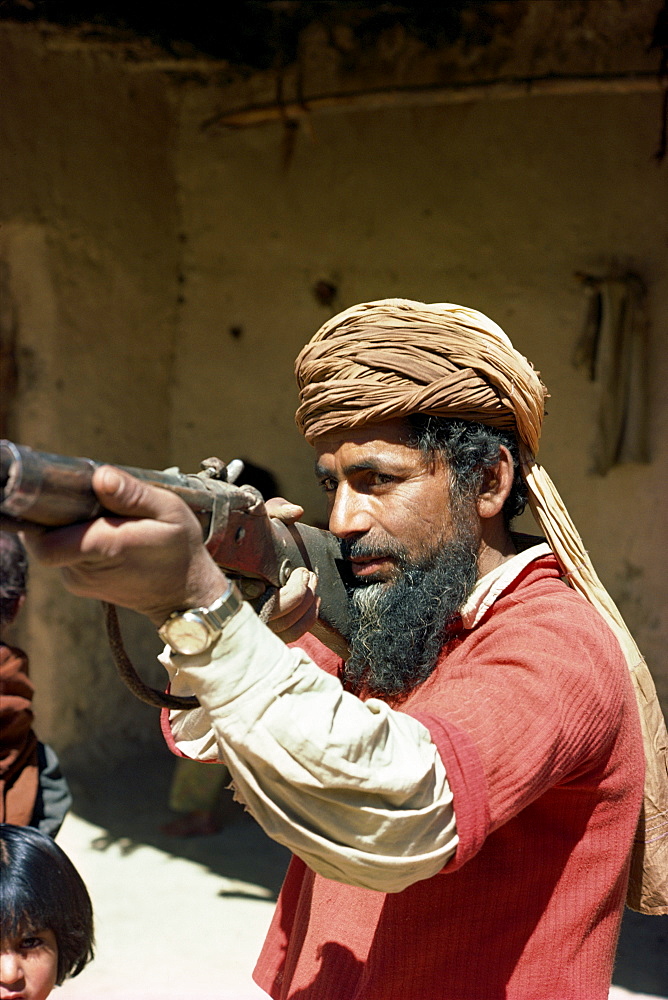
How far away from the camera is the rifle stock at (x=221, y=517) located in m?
1.12

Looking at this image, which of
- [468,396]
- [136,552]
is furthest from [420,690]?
[136,552]

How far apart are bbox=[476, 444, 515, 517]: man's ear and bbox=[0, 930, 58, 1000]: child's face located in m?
1.49

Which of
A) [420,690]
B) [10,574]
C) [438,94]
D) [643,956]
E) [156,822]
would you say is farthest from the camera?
[156,822]

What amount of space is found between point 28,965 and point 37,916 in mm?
108

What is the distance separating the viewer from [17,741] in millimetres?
3357

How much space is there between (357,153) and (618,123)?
4.91 ft

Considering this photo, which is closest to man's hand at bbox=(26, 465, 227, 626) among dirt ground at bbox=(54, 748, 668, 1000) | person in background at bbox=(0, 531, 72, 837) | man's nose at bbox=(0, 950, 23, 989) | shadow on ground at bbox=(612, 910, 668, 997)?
man's nose at bbox=(0, 950, 23, 989)

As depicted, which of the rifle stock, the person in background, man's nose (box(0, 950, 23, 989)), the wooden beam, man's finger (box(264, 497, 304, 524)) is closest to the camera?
the rifle stock

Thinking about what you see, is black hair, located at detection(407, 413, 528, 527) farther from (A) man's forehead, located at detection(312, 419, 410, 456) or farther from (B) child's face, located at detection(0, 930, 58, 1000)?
(B) child's face, located at detection(0, 930, 58, 1000)

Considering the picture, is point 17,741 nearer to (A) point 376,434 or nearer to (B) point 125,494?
(A) point 376,434

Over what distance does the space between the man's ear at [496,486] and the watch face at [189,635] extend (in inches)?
37.8

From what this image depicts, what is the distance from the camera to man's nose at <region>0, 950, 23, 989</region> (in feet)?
7.42

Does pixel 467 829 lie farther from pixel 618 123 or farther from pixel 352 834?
pixel 618 123

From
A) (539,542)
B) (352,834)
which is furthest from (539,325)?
(352,834)
